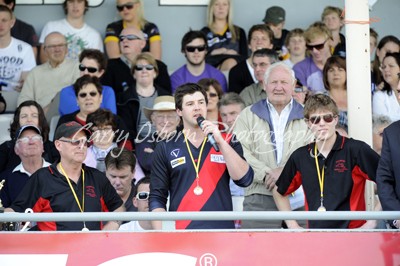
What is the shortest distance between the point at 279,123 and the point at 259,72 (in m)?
2.20

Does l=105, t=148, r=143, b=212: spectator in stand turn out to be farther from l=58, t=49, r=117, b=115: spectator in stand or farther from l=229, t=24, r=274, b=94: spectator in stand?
l=229, t=24, r=274, b=94: spectator in stand

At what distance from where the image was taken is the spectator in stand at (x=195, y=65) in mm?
11477

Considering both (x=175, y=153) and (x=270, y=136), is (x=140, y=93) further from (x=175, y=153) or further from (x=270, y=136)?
(x=175, y=153)

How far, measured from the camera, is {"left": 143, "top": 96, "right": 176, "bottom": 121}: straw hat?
34.0 feet

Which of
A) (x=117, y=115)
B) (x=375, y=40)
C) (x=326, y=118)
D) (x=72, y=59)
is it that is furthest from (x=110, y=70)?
(x=326, y=118)

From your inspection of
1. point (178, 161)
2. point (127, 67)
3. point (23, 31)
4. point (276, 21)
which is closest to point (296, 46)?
point (276, 21)

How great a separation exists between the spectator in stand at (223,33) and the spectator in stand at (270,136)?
12.1ft

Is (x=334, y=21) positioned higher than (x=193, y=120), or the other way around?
(x=334, y=21)

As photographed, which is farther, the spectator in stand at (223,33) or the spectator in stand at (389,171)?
the spectator in stand at (223,33)

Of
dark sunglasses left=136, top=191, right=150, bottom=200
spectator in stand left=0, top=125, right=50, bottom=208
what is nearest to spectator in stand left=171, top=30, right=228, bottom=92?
spectator in stand left=0, top=125, right=50, bottom=208

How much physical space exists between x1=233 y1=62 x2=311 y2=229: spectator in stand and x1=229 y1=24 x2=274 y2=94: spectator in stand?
261 cm

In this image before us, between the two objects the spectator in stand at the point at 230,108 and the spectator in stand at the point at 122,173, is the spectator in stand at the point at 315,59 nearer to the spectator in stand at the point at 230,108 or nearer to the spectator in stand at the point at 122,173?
the spectator in stand at the point at 230,108

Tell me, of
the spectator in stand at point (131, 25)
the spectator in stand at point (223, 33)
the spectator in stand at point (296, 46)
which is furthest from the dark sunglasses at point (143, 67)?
the spectator in stand at point (296, 46)

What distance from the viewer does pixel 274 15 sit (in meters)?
12.6
